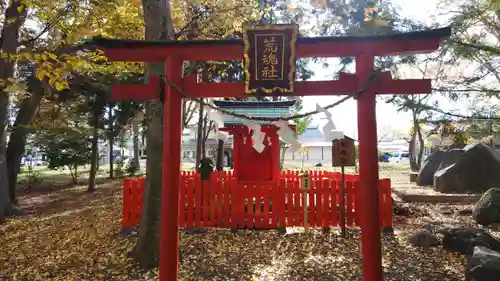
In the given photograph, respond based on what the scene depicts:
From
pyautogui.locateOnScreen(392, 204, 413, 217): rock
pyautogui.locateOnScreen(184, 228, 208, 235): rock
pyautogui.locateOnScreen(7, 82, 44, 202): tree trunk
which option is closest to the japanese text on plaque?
pyautogui.locateOnScreen(184, 228, 208, 235): rock

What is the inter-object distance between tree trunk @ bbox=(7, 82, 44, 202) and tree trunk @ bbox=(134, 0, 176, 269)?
752 centimetres

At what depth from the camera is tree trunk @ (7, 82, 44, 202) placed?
10445 mm

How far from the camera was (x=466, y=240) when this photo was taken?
5.67 meters

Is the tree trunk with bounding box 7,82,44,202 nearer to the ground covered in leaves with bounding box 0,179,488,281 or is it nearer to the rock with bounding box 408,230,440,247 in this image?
the ground covered in leaves with bounding box 0,179,488,281

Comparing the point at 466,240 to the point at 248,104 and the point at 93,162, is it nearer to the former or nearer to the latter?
the point at 248,104

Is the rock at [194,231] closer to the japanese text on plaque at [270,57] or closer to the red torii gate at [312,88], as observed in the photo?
the red torii gate at [312,88]

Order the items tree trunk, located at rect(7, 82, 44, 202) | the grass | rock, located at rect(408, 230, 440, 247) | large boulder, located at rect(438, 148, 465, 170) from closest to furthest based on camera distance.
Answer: the grass < rock, located at rect(408, 230, 440, 247) < tree trunk, located at rect(7, 82, 44, 202) < large boulder, located at rect(438, 148, 465, 170)

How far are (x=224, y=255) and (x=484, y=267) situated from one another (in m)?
4.17

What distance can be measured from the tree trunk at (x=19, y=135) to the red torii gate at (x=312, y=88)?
27.9 feet

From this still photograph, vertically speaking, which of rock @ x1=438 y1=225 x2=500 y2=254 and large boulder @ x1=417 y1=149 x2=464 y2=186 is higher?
large boulder @ x1=417 y1=149 x2=464 y2=186

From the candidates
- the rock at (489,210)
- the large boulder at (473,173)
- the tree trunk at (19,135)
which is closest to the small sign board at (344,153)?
the rock at (489,210)

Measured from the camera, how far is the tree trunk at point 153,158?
17.4 ft

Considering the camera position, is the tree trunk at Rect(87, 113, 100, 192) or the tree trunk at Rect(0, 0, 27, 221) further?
the tree trunk at Rect(87, 113, 100, 192)

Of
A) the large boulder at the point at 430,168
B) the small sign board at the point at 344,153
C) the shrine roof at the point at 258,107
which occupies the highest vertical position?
the shrine roof at the point at 258,107
